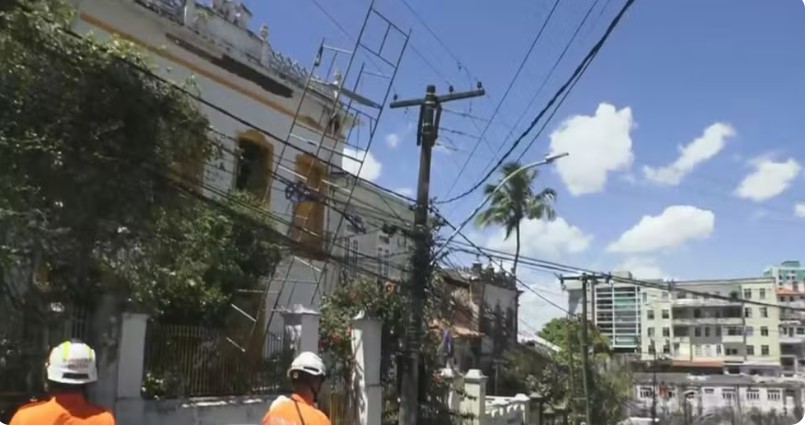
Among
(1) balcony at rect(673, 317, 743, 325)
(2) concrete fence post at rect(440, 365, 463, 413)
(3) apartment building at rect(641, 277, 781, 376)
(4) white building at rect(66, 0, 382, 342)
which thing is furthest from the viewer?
(1) balcony at rect(673, 317, 743, 325)

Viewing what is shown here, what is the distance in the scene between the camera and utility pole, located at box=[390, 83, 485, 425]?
10094 millimetres

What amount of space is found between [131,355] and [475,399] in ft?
25.1

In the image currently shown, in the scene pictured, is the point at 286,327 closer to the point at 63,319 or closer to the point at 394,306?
the point at 394,306

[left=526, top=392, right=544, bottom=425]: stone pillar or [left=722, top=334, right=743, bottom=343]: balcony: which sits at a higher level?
[left=722, top=334, right=743, bottom=343]: balcony

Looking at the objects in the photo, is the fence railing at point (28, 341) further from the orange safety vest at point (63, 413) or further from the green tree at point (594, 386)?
the green tree at point (594, 386)

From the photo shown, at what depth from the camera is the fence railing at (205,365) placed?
314 inches

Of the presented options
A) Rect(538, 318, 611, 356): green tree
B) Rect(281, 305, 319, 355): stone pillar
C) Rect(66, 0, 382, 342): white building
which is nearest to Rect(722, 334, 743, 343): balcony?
Rect(538, 318, 611, 356): green tree

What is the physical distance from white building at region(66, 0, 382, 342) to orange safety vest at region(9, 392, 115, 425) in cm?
817

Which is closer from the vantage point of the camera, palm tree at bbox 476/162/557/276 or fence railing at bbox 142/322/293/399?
fence railing at bbox 142/322/293/399

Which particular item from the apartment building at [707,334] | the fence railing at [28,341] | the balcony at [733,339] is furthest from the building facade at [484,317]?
the balcony at [733,339]

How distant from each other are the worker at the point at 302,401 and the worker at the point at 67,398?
1.90 feet

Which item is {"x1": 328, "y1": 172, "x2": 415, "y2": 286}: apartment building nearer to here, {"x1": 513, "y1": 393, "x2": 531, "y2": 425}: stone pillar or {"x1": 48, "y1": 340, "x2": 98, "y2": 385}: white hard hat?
{"x1": 513, "y1": 393, "x2": 531, "y2": 425}: stone pillar

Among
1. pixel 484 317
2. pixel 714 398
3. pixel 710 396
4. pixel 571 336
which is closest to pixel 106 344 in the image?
pixel 484 317

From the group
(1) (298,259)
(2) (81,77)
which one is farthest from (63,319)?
(1) (298,259)
